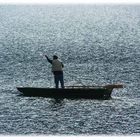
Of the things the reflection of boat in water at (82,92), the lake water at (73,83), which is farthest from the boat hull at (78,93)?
the lake water at (73,83)

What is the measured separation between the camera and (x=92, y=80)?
51.1 meters

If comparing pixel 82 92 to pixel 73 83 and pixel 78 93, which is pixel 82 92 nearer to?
pixel 78 93

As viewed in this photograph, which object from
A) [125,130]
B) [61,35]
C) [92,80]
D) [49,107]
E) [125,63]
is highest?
[61,35]

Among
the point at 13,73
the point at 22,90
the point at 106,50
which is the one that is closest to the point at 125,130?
the point at 22,90

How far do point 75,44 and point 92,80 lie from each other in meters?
42.6

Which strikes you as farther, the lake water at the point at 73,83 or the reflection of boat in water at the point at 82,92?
the reflection of boat in water at the point at 82,92

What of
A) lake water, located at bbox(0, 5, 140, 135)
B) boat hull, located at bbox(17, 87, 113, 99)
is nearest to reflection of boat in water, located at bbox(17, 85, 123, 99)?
boat hull, located at bbox(17, 87, 113, 99)

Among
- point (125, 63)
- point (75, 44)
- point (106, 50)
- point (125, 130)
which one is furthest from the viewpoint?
point (75, 44)

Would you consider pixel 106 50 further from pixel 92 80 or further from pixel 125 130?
pixel 125 130

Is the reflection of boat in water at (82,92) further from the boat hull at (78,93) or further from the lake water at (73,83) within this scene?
the lake water at (73,83)

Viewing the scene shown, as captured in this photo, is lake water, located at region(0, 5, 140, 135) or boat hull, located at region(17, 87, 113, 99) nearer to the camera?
lake water, located at region(0, 5, 140, 135)

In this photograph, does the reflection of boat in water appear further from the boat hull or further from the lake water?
the lake water

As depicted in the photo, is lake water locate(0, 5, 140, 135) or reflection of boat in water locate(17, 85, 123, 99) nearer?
lake water locate(0, 5, 140, 135)

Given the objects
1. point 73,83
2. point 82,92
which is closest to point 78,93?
point 82,92
